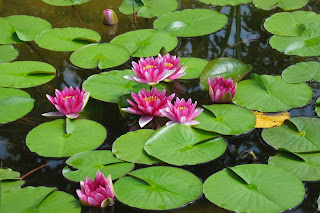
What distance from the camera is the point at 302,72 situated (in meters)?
3.50

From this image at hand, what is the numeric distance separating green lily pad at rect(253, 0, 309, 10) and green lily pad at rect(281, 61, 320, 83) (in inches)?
43.5

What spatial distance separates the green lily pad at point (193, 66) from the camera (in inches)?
140

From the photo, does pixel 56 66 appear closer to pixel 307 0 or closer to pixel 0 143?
pixel 0 143

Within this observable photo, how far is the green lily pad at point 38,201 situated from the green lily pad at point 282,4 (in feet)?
9.72

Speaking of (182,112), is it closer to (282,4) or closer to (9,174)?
(9,174)

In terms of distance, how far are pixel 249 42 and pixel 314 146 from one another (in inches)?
60.9

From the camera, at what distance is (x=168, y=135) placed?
113 inches

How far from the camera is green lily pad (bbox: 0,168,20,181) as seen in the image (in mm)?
2678

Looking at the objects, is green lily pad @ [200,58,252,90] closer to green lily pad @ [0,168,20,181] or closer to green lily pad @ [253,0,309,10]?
green lily pad @ [253,0,309,10]

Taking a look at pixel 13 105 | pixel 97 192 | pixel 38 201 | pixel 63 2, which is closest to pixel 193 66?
pixel 13 105

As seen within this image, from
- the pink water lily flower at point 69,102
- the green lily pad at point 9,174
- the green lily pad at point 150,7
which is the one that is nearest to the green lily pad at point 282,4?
the green lily pad at point 150,7

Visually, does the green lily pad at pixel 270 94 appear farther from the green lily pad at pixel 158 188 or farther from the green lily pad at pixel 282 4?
the green lily pad at pixel 282 4

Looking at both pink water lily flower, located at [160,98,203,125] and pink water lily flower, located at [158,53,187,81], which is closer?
pink water lily flower, located at [160,98,203,125]

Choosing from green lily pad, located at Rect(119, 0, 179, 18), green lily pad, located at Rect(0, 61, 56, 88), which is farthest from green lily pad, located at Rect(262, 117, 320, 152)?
Result: green lily pad, located at Rect(119, 0, 179, 18)
